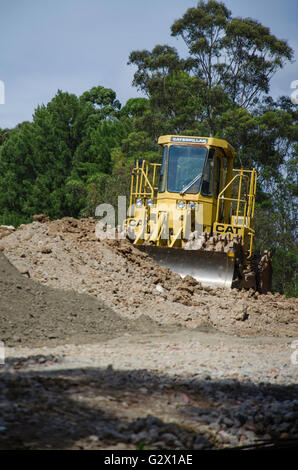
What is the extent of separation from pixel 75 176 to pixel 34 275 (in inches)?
1067

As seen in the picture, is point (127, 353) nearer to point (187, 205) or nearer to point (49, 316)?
point (49, 316)

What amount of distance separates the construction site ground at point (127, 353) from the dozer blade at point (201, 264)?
39 cm

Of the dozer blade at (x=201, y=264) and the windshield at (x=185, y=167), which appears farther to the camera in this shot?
the windshield at (x=185, y=167)

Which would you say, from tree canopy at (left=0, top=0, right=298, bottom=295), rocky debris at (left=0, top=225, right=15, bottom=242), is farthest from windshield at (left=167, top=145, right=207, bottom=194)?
tree canopy at (left=0, top=0, right=298, bottom=295)

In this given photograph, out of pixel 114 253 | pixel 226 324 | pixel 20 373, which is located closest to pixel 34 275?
pixel 114 253

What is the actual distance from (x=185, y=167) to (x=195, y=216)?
156cm

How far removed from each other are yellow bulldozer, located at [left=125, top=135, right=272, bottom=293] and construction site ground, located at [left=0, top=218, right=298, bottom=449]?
560mm

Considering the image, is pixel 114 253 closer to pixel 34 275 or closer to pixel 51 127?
pixel 34 275

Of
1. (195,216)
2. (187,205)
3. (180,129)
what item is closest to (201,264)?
(195,216)

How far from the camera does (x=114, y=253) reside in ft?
45.6

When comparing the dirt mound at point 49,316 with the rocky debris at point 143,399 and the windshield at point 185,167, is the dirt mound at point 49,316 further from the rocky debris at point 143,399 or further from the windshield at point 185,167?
the windshield at point 185,167

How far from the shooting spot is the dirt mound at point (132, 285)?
11539mm

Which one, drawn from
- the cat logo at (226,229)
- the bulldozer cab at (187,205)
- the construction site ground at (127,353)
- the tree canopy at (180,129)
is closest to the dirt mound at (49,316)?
the construction site ground at (127,353)

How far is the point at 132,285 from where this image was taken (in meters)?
12.5
